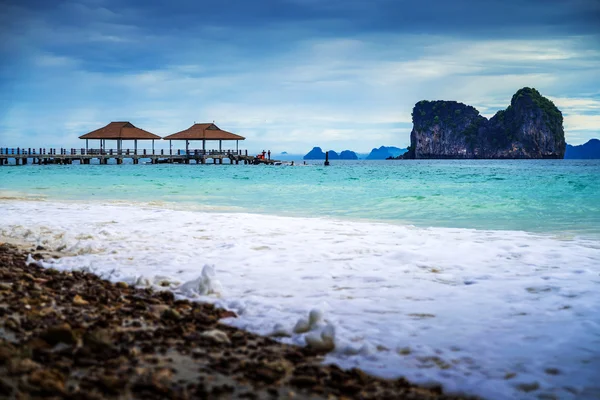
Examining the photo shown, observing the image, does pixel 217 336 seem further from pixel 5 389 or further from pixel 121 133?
pixel 121 133

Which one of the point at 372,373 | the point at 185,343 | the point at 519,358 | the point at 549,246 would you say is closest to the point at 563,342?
the point at 519,358

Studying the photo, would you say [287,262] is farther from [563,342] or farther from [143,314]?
[563,342]

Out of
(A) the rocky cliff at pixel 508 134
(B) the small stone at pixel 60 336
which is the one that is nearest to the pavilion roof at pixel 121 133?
(B) the small stone at pixel 60 336

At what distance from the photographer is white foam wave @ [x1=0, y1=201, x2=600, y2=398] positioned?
2.89 metres

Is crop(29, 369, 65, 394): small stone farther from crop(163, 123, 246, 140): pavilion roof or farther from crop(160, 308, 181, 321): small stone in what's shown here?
crop(163, 123, 246, 140): pavilion roof

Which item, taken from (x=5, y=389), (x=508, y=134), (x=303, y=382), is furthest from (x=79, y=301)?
(x=508, y=134)

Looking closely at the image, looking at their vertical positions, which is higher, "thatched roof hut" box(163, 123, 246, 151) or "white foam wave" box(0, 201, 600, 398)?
"thatched roof hut" box(163, 123, 246, 151)

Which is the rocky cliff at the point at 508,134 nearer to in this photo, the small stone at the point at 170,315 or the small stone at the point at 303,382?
the small stone at the point at 170,315

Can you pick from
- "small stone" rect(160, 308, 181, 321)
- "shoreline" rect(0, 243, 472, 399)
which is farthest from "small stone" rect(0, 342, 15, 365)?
"small stone" rect(160, 308, 181, 321)

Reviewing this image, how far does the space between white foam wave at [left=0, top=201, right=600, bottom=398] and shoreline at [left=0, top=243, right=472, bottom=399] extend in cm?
21

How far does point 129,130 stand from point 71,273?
5368 centimetres

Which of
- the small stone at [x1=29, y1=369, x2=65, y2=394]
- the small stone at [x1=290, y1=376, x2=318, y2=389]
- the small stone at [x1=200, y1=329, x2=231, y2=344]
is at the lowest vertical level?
the small stone at [x1=290, y1=376, x2=318, y2=389]

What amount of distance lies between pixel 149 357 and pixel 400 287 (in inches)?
94.0

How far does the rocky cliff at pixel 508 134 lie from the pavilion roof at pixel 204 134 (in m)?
139
